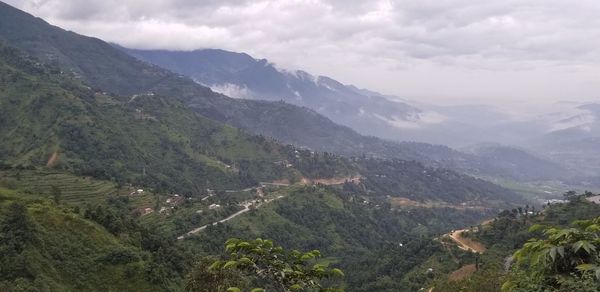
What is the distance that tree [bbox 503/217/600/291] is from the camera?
10.5 meters

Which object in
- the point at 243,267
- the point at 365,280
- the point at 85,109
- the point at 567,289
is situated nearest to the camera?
the point at 567,289

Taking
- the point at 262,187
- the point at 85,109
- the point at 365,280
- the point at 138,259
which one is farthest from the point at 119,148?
the point at 138,259

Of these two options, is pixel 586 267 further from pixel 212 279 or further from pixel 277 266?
pixel 212 279

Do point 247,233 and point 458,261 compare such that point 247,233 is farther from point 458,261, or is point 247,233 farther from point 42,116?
point 42,116

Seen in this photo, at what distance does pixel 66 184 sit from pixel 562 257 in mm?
102065

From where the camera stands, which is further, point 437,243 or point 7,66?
point 7,66

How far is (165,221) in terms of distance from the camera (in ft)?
331

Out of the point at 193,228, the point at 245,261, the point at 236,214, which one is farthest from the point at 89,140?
the point at 245,261

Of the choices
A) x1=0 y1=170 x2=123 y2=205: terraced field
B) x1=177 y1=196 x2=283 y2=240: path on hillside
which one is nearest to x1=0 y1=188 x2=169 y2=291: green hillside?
x1=0 y1=170 x2=123 y2=205: terraced field

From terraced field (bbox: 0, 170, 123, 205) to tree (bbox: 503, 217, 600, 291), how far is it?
9074cm

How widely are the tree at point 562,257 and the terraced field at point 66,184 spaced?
9074cm

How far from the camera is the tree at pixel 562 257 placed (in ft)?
34.4

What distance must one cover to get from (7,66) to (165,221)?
118 metres

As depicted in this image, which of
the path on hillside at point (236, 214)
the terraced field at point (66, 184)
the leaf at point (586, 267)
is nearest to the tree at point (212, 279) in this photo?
the leaf at point (586, 267)
